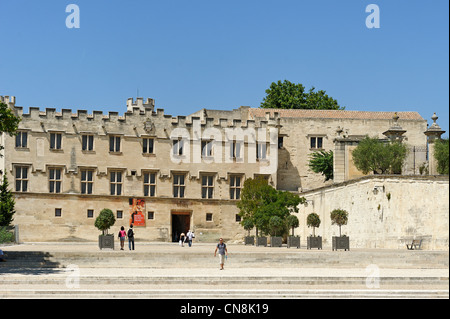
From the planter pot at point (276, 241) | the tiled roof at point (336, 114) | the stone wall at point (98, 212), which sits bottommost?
the planter pot at point (276, 241)

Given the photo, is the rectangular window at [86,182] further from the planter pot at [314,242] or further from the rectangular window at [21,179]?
the planter pot at [314,242]

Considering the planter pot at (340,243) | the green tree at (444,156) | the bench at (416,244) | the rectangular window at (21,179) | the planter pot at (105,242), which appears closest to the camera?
the green tree at (444,156)

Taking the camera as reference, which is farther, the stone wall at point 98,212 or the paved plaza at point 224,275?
the stone wall at point 98,212

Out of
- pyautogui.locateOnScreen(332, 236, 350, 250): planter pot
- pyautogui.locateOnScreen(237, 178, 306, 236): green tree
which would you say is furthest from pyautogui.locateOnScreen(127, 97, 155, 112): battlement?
pyautogui.locateOnScreen(332, 236, 350, 250): planter pot

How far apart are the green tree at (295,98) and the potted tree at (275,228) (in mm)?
30570

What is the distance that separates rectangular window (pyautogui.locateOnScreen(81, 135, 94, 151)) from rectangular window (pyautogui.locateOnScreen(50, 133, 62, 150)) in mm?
1536

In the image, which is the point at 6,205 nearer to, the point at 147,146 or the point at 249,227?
the point at 147,146

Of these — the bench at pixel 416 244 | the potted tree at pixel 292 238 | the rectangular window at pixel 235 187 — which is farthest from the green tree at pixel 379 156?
the rectangular window at pixel 235 187

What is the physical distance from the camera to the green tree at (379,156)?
147 feet

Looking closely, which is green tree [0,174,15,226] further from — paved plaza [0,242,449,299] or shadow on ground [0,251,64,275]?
paved plaza [0,242,449,299]

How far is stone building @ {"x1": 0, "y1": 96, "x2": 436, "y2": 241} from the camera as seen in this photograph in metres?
52.2

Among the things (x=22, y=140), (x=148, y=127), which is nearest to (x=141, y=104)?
(x=148, y=127)
